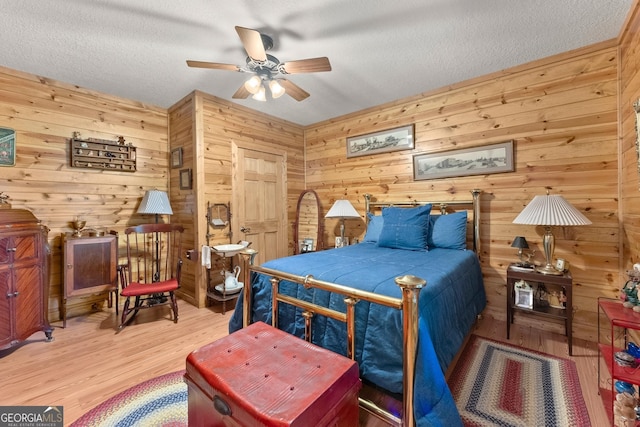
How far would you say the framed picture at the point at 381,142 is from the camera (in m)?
3.48

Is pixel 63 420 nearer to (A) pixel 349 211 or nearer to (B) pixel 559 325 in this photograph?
(A) pixel 349 211

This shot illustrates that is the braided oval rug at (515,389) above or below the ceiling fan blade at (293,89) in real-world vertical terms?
below

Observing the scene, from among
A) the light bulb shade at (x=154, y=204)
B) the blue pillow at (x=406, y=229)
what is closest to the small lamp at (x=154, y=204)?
the light bulb shade at (x=154, y=204)

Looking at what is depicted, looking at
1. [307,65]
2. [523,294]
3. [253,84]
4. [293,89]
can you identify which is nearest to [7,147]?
[253,84]

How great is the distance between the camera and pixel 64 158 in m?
3.01

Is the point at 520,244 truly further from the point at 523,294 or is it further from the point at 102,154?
the point at 102,154

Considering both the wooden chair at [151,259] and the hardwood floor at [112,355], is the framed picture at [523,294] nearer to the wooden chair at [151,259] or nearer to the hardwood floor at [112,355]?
the hardwood floor at [112,355]

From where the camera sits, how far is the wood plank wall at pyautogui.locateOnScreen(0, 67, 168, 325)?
108 inches

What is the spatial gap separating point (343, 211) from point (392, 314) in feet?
7.76

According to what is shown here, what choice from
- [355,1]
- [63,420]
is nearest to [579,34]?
[355,1]

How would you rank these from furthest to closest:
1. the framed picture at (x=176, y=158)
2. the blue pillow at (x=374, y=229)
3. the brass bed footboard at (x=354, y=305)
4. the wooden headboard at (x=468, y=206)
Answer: the framed picture at (x=176, y=158) → the blue pillow at (x=374, y=229) → the wooden headboard at (x=468, y=206) → the brass bed footboard at (x=354, y=305)

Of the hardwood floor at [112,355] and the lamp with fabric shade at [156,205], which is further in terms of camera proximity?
the lamp with fabric shade at [156,205]

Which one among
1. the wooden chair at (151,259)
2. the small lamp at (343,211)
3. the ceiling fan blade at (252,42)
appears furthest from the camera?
the small lamp at (343,211)

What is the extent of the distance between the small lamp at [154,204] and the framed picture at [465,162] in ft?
10.2
